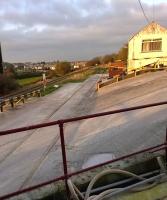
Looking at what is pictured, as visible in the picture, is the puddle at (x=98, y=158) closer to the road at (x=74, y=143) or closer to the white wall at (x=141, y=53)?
the road at (x=74, y=143)

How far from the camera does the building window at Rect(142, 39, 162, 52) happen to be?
144 feet

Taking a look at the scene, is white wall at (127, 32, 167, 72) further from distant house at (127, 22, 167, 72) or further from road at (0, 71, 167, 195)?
road at (0, 71, 167, 195)

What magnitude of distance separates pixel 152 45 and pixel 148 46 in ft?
1.47

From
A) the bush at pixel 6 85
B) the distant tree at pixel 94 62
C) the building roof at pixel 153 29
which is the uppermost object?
the building roof at pixel 153 29

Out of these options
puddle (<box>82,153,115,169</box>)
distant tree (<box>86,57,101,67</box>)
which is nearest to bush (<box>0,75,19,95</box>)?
puddle (<box>82,153,115,169</box>)

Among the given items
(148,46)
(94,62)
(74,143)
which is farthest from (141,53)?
(94,62)

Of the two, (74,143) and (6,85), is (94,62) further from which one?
A: (74,143)

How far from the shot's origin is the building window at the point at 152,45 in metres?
43.9

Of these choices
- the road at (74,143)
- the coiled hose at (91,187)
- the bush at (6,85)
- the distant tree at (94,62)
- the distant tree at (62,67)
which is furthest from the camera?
the distant tree at (94,62)

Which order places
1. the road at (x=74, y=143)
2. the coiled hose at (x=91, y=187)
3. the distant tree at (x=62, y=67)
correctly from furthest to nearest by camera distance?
the distant tree at (x=62, y=67) < the road at (x=74, y=143) < the coiled hose at (x=91, y=187)

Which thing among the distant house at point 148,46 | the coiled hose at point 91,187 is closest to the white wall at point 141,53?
the distant house at point 148,46

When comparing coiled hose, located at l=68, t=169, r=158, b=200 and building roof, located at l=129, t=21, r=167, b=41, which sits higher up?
building roof, located at l=129, t=21, r=167, b=41

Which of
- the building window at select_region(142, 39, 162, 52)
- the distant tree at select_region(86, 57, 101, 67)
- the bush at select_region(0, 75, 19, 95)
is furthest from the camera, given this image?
the distant tree at select_region(86, 57, 101, 67)

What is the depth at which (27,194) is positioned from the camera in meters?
5.02
